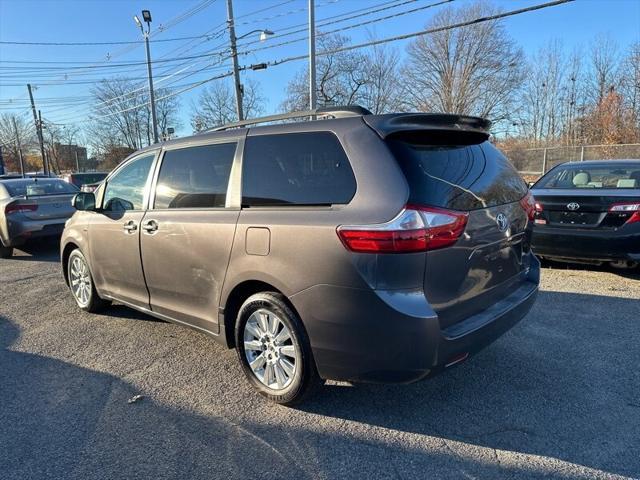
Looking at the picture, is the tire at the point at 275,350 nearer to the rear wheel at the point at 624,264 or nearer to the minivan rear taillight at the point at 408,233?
the minivan rear taillight at the point at 408,233

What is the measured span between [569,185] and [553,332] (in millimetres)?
2952

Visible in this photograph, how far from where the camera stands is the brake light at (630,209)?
5098mm

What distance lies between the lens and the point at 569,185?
6125 mm

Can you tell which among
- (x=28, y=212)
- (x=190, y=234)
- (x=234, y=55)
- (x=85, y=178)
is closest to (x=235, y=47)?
(x=234, y=55)

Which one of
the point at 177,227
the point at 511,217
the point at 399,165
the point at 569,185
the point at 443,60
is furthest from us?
the point at 443,60

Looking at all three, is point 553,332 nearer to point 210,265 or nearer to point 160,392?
point 210,265

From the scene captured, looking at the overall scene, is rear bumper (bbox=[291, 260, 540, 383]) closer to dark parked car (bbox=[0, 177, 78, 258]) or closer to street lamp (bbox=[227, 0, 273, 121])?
dark parked car (bbox=[0, 177, 78, 258])

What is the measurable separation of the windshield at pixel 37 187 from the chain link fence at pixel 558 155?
64.8ft

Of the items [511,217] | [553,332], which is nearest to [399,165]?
[511,217]

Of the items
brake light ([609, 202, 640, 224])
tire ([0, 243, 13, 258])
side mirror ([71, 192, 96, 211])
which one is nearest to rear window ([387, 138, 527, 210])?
brake light ([609, 202, 640, 224])

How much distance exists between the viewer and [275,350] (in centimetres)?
297

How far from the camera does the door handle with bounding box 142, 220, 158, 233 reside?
375 centimetres

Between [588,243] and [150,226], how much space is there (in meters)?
5.02

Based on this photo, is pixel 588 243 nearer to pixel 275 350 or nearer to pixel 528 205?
pixel 528 205
